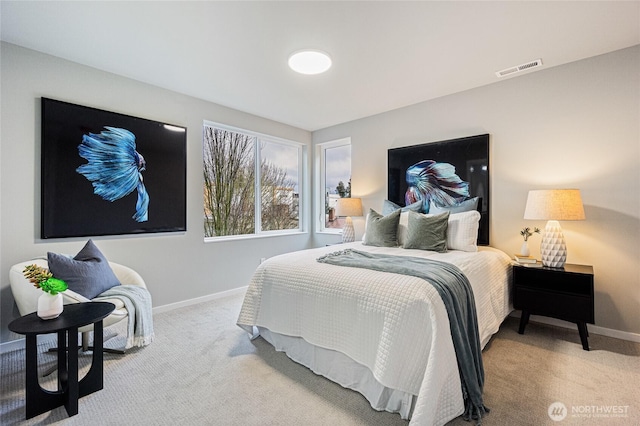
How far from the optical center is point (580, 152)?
269cm

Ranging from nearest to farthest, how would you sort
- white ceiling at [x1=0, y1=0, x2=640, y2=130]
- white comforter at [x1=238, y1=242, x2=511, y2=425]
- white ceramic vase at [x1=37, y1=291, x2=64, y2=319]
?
white comforter at [x1=238, y1=242, x2=511, y2=425] → white ceramic vase at [x1=37, y1=291, x2=64, y2=319] → white ceiling at [x1=0, y1=0, x2=640, y2=130]

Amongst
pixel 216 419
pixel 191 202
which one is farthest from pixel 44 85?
pixel 216 419

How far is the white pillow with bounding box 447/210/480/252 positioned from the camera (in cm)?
282

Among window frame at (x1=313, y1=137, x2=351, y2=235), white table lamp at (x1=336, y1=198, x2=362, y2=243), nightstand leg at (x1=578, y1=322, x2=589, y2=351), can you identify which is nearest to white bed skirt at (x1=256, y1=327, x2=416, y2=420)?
nightstand leg at (x1=578, y1=322, x2=589, y2=351)

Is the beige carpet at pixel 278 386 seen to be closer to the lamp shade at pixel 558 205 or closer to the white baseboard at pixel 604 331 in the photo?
the white baseboard at pixel 604 331

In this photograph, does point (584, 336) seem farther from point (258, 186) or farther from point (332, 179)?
point (258, 186)

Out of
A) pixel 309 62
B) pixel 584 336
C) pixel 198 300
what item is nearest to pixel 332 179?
pixel 309 62

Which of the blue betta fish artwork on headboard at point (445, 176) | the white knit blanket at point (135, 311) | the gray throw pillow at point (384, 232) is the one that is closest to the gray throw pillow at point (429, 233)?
the gray throw pillow at point (384, 232)

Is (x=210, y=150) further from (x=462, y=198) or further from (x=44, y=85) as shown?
(x=462, y=198)

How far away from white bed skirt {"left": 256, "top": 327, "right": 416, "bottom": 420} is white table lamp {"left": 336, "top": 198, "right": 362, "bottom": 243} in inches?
82.2

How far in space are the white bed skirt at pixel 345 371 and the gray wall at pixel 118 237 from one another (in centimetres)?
165

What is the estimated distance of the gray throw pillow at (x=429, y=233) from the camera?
282 cm

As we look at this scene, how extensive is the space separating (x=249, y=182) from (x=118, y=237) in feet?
6.04

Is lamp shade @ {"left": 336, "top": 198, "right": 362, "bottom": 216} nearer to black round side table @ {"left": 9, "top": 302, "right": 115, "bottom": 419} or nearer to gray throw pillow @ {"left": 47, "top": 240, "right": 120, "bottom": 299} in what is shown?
gray throw pillow @ {"left": 47, "top": 240, "right": 120, "bottom": 299}
